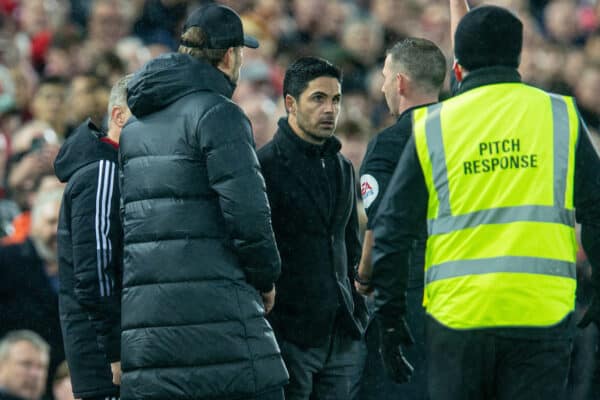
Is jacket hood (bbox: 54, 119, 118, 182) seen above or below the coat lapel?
above

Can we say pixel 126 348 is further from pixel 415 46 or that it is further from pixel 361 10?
pixel 361 10

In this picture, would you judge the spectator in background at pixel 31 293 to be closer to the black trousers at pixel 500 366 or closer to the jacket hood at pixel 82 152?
the jacket hood at pixel 82 152

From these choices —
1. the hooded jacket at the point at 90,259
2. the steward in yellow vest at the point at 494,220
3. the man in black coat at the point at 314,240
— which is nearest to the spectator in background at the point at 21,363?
the hooded jacket at the point at 90,259

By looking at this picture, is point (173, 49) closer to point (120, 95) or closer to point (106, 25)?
point (106, 25)

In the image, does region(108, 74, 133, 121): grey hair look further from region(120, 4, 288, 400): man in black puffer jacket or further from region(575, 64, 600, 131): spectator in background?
region(575, 64, 600, 131): spectator in background

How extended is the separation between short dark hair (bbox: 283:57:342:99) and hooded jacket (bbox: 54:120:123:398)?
3.71 feet

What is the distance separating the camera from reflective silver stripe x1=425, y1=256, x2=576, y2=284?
4.44 metres

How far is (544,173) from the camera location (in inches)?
177

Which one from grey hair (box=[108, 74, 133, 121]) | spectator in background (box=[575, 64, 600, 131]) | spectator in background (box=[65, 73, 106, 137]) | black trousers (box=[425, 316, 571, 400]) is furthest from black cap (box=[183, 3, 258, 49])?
spectator in background (box=[575, 64, 600, 131])

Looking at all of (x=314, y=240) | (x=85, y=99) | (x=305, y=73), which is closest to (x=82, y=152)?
(x=314, y=240)

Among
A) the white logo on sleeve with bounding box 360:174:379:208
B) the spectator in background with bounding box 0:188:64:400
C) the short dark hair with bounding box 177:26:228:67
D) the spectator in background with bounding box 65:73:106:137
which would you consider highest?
the short dark hair with bounding box 177:26:228:67

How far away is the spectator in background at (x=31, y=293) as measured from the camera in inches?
284

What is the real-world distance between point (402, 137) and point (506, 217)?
0.98 metres

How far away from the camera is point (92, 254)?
536 centimetres
